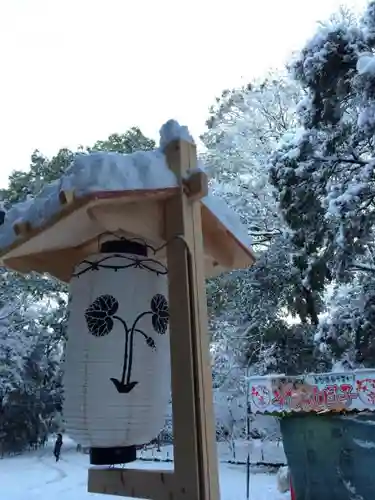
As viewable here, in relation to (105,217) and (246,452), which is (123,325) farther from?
(246,452)

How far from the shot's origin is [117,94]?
17.3ft

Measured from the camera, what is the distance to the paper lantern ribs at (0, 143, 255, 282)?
2.88 feet

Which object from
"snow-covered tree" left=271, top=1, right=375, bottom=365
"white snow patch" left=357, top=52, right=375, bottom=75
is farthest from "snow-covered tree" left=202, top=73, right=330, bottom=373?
"white snow patch" left=357, top=52, right=375, bottom=75

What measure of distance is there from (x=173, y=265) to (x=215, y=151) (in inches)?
293

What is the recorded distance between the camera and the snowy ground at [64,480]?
5.18 metres

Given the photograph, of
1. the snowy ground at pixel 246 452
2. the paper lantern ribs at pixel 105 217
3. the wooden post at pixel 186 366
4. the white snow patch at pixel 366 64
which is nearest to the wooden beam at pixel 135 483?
the wooden post at pixel 186 366

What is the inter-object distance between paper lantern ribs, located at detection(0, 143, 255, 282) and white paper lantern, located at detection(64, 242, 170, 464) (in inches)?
3.6

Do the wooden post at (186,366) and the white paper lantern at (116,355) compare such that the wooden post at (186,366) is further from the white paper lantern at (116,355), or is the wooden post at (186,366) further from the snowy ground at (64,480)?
the snowy ground at (64,480)

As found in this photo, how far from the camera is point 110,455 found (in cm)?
95

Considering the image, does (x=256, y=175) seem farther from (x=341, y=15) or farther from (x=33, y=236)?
(x=33, y=236)

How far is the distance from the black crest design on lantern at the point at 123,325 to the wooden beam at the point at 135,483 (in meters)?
0.16

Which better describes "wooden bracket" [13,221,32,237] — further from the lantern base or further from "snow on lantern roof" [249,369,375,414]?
"snow on lantern roof" [249,369,375,414]

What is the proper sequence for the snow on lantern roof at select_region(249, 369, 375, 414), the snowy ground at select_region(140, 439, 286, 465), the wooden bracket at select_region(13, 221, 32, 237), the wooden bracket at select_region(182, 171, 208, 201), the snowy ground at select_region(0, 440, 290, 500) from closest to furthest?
the wooden bracket at select_region(182, 171, 208, 201), the wooden bracket at select_region(13, 221, 32, 237), the snow on lantern roof at select_region(249, 369, 375, 414), the snowy ground at select_region(0, 440, 290, 500), the snowy ground at select_region(140, 439, 286, 465)

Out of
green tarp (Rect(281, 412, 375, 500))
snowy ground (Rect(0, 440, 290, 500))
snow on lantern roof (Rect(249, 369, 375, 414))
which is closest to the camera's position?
green tarp (Rect(281, 412, 375, 500))
